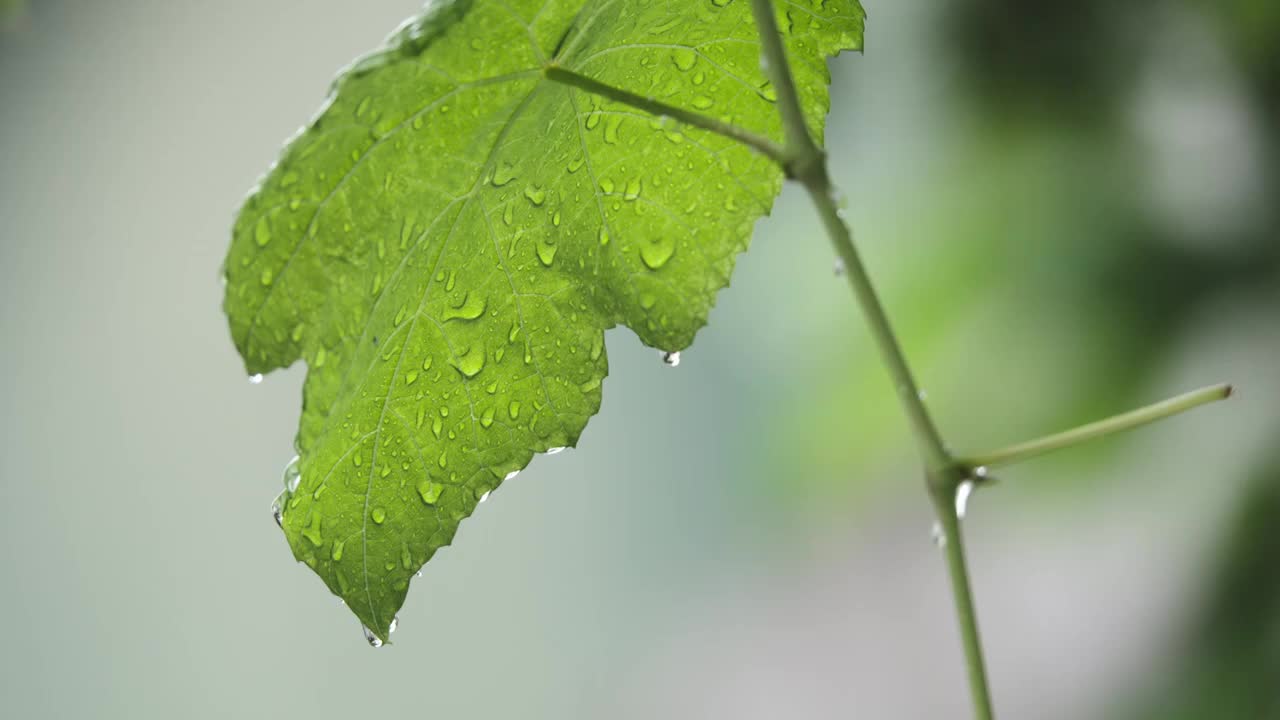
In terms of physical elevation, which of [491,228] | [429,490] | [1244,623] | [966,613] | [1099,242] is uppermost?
[1099,242]

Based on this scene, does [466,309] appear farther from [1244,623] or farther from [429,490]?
[1244,623]

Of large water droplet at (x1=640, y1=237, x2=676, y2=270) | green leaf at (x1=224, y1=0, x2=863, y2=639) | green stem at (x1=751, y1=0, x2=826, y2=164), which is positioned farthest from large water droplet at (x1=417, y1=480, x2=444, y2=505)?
green stem at (x1=751, y1=0, x2=826, y2=164)

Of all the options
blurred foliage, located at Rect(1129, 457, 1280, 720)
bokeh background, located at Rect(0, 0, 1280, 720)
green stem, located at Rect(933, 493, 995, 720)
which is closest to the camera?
green stem, located at Rect(933, 493, 995, 720)

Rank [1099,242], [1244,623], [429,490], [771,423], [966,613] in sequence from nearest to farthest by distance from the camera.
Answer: [966,613] < [429,490] < [1244,623] < [1099,242] < [771,423]

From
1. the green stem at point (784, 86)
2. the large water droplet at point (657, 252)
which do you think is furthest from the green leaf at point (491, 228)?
the green stem at point (784, 86)

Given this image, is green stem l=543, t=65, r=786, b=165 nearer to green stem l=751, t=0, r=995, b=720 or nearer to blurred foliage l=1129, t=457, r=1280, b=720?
→ green stem l=751, t=0, r=995, b=720

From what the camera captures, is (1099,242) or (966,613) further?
(1099,242)

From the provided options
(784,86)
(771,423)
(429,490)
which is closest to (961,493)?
(784,86)
